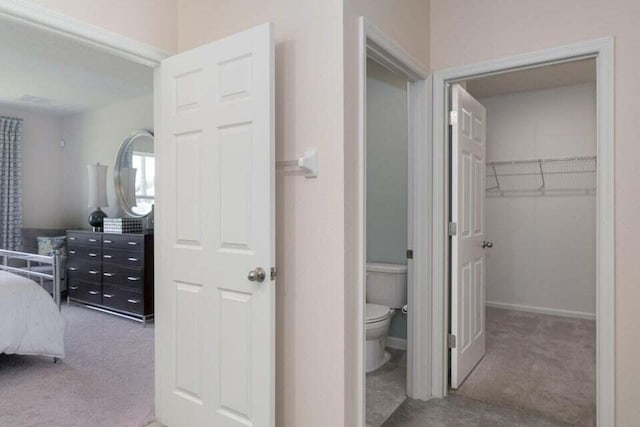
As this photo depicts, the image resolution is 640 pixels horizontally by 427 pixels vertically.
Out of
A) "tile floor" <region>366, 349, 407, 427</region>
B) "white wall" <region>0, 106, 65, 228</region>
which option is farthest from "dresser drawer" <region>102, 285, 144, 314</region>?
"tile floor" <region>366, 349, 407, 427</region>

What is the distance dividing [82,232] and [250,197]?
3.66 metres

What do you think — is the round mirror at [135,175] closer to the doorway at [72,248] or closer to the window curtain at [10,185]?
the doorway at [72,248]

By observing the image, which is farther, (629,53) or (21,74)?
(21,74)

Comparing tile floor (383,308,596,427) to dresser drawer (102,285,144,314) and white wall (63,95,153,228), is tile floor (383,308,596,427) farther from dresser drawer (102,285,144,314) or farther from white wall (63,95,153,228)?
white wall (63,95,153,228)

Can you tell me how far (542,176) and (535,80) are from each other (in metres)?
1.01

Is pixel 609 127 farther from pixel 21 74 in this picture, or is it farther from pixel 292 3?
pixel 21 74

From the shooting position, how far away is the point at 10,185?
5.00 meters

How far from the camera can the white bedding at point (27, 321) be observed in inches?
111

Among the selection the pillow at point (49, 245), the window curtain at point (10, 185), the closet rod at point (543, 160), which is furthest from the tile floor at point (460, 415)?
the window curtain at point (10, 185)

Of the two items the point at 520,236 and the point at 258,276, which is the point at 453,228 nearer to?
the point at 258,276

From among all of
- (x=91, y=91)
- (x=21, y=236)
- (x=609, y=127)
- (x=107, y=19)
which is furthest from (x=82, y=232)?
(x=609, y=127)

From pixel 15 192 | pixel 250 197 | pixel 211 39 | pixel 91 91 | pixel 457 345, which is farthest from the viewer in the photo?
pixel 15 192

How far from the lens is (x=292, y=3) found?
1.82 meters

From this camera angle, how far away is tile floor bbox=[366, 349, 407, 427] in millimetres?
2303
